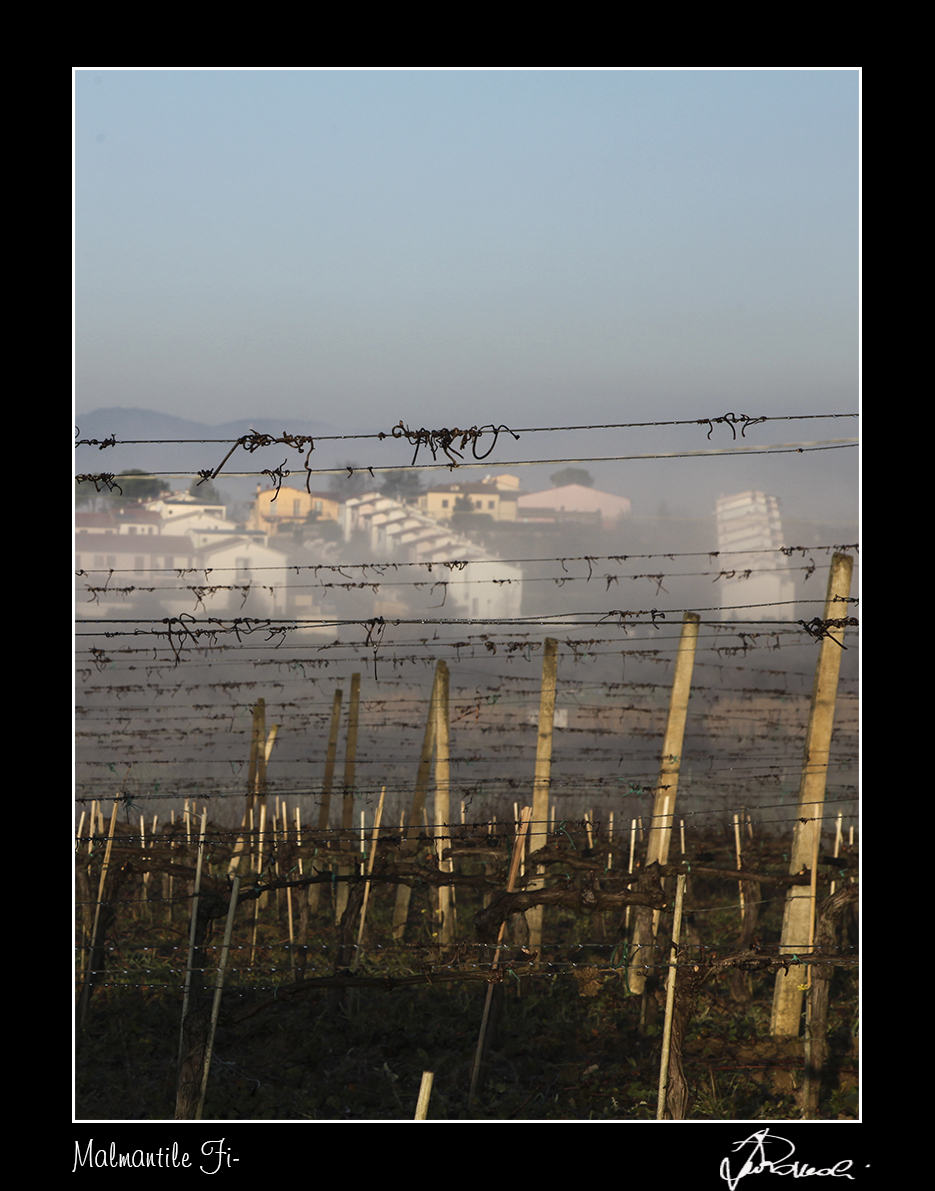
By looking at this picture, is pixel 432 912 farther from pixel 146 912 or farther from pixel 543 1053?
pixel 543 1053

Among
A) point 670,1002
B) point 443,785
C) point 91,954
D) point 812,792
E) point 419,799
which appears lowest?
point 91,954

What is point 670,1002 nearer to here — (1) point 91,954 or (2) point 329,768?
(1) point 91,954

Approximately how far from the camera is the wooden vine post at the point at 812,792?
861 cm

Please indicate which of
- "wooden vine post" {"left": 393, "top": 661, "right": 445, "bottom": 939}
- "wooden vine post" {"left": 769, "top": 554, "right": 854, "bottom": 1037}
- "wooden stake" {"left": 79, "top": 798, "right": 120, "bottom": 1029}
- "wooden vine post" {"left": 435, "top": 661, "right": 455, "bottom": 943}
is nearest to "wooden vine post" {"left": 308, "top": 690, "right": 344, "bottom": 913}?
"wooden vine post" {"left": 393, "top": 661, "right": 445, "bottom": 939}

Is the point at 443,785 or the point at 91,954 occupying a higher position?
the point at 443,785

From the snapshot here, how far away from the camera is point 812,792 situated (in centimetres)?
884

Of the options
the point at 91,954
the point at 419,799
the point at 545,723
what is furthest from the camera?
the point at 419,799

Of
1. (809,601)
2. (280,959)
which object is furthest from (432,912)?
(809,601)

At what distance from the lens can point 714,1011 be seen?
1149cm

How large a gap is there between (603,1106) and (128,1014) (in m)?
5.67

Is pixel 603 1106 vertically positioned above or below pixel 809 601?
below

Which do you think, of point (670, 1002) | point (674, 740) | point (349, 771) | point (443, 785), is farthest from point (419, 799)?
point (670, 1002)

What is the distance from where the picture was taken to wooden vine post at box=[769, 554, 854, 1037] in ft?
28.2

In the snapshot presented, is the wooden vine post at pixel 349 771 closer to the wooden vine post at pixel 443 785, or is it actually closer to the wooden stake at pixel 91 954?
the wooden vine post at pixel 443 785
